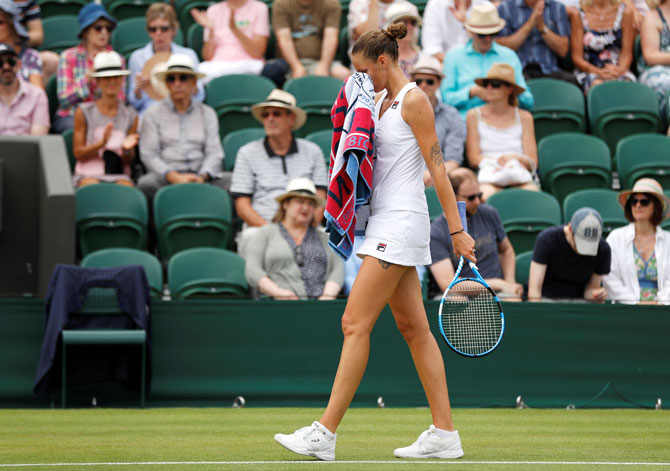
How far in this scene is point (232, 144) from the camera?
10.1 m

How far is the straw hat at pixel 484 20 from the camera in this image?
34.6 ft

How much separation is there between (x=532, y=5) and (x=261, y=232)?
483 centimetres

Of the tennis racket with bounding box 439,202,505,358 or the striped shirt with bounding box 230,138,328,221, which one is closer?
the tennis racket with bounding box 439,202,505,358

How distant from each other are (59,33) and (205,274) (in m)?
4.88

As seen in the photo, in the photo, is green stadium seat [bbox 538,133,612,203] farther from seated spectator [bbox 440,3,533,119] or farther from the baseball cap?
the baseball cap

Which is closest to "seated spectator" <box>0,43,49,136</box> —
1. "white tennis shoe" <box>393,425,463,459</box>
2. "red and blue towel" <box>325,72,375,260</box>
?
"red and blue towel" <box>325,72,375,260</box>

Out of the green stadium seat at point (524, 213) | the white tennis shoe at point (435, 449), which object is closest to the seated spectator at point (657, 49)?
the green stadium seat at point (524, 213)

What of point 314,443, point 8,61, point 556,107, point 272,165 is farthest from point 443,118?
point 314,443

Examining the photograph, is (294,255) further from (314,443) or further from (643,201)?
(314,443)

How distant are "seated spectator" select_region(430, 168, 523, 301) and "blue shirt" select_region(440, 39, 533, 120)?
246 cm

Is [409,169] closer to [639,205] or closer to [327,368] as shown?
[327,368]

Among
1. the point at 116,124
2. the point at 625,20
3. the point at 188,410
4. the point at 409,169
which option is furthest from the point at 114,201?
the point at 625,20

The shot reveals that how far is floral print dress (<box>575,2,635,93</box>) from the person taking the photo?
11547 millimetres

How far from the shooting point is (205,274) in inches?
329
